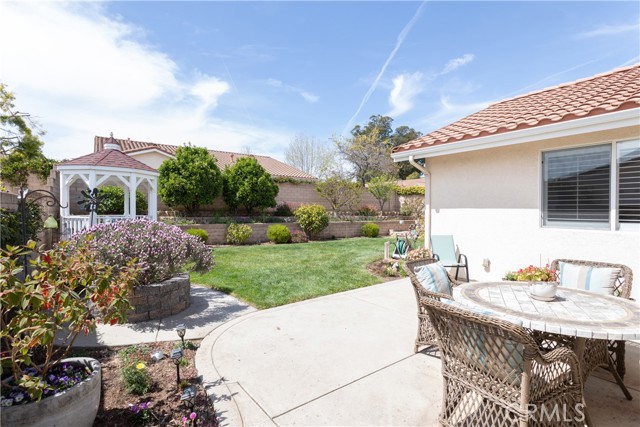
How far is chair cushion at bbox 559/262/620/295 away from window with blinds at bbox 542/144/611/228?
4.63ft

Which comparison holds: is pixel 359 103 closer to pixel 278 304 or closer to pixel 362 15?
pixel 362 15

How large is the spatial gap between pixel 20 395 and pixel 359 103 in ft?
95.0

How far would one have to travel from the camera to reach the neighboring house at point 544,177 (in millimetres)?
4766

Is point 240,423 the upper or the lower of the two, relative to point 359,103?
lower

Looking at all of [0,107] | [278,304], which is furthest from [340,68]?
[0,107]

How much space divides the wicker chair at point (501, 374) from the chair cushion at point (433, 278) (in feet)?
4.41

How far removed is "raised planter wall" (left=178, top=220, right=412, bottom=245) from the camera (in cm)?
1448

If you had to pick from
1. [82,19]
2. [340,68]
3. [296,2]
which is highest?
[340,68]

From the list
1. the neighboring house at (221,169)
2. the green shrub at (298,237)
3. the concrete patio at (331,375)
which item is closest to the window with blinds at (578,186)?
the concrete patio at (331,375)

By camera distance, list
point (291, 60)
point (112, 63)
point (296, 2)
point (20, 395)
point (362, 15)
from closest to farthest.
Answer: point (20, 395), point (112, 63), point (296, 2), point (362, 15), point (291, 60)

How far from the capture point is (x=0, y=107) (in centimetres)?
1588

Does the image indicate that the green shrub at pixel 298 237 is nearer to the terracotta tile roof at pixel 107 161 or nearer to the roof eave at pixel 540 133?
the terracotta tile roof at pixel 107 161

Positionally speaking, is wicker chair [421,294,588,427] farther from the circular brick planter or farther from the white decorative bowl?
the circular brick planter

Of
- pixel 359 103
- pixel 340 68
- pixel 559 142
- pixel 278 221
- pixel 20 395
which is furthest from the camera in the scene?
pixel 359 103
